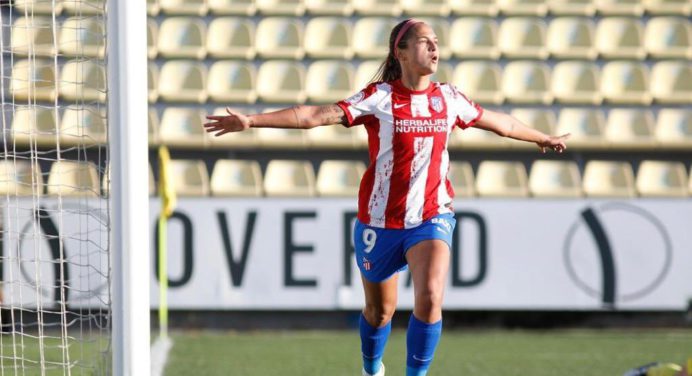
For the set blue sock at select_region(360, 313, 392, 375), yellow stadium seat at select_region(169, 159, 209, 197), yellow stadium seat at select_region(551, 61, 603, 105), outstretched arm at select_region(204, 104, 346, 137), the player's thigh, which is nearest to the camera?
outstretched arm at select_region(204, 104, 346, 137)

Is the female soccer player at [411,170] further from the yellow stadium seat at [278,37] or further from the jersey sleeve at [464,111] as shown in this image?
the yellow stadium seat at [278,37]

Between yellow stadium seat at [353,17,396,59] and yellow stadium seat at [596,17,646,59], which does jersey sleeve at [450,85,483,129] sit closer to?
yellow stadium seat at [353,17,396,59]

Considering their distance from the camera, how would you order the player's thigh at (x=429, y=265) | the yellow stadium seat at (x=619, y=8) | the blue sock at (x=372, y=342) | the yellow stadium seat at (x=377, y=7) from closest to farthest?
the player's thigh at (x=429, y=265) < the blue sock at (x=372, y=342) < the yellow stadium seat at (x=377, y=7) < the yellow stadium seat at (x=619, y=8)

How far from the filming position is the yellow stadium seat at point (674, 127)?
1153cm

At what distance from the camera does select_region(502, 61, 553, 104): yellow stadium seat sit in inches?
469

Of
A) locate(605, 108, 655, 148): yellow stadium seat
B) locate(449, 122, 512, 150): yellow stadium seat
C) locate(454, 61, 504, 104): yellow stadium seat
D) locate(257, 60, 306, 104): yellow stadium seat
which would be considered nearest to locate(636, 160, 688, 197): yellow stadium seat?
locate(605, 108, 655, 148): yellow stadium seat

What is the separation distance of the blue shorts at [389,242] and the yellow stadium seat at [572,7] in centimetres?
737

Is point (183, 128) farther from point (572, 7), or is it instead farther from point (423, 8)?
point (572, 7)

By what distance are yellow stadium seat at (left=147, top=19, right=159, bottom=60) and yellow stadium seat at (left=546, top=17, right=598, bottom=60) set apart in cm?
401

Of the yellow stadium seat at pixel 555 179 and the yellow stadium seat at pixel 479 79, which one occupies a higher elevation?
the yellow stadium seat at pixel 479 79

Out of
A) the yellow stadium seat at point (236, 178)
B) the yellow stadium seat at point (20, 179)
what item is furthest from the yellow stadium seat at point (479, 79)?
the yellow stadium seat at point (20, 179)

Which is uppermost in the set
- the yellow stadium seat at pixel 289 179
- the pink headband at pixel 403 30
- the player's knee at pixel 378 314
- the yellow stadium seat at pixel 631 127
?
the pink headband at pixel 403 30

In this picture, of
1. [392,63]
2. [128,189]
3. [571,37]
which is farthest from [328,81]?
[128,189]

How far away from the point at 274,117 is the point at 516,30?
7.71m
